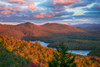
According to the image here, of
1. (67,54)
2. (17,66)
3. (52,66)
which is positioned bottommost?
(17,66)

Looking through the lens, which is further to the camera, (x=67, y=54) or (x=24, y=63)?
(x=24, y=63)

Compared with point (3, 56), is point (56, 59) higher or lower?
higher

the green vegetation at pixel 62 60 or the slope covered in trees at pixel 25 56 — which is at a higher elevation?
the green vegetation at pixel 62 60

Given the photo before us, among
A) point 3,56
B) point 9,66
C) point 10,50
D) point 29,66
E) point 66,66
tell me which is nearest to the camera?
point 66,66

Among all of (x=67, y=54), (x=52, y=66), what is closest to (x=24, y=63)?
(x=52, y=66)

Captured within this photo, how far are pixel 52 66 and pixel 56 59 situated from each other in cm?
70

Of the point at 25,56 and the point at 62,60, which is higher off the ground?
the point at 62,60

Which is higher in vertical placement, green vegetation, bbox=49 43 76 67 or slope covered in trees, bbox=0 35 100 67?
green vegetation, bbox=49 43 76 67

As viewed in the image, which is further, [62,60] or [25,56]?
→ [25,56]

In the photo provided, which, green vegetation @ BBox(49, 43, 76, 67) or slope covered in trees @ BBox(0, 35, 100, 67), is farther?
slope covered in trees @ BBox(0, 35, 100, 67)

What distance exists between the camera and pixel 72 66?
989 centimetres

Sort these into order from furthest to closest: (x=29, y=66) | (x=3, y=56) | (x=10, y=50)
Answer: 1. (x=10, y=50)
2. (x=3, y=56)
3. (x=29, y=66)

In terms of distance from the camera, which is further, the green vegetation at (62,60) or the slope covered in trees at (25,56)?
the slope covered in trees at (25,56)

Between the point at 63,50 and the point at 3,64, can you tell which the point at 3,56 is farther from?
the point at 63,50
